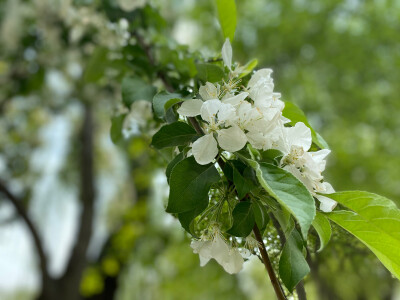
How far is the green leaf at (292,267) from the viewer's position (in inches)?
11.9

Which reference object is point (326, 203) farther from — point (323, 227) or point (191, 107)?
point (191, 107)

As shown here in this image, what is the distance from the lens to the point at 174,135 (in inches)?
13.9

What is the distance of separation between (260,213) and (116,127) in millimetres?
338

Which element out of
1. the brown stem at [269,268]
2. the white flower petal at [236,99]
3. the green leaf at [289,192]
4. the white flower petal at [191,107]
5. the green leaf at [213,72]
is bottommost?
the brown stem at [269,268]

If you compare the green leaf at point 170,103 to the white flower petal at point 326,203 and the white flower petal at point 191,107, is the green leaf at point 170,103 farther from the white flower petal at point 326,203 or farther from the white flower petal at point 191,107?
the white flower petal at point 326,203

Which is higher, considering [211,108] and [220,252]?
[211,108]

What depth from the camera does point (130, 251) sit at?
246cm

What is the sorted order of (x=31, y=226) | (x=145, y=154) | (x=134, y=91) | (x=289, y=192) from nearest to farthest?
(x=289, y=192) < (x=134, y=91) < (x=31, y=226) < (x=145, y=154)

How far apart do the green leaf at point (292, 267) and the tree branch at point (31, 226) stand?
6.63 feet

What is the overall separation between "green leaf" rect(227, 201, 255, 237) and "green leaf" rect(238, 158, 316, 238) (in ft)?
0.11

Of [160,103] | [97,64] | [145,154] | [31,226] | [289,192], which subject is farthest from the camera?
[145,154]

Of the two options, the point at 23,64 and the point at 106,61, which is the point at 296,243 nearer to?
the point at 106,61

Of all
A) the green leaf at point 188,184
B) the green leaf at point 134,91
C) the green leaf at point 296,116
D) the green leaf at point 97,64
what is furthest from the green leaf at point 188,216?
the green leaf at point 97,64

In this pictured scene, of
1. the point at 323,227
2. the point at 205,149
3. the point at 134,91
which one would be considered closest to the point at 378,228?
the point at 323,227
